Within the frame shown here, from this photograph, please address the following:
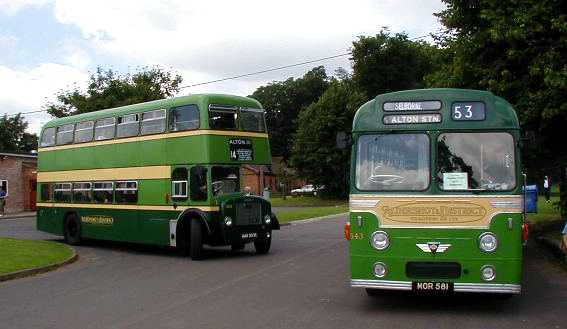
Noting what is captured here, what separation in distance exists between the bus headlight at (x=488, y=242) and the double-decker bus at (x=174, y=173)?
9.07 metres

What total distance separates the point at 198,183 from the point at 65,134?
7328 millimetres

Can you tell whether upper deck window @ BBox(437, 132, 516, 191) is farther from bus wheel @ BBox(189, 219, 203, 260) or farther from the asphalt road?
bus wheel @ BBox(189, 219, 203, 260)

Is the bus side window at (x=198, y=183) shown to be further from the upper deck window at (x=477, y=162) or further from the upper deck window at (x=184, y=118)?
the upper deck window at (x=477, y=162)

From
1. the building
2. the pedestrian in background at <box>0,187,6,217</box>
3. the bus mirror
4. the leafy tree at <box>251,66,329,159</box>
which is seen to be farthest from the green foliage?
the bus mirror

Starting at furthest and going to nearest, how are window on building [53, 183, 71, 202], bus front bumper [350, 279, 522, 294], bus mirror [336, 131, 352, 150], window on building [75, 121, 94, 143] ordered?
window on building [53, 183, 71, 202]
window on building [75, 121, 94, 143]
bus mirror [336, 131, 352, 150]
bus front bumper [350, 279, 522, 294]

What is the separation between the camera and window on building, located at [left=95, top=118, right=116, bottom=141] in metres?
20.2

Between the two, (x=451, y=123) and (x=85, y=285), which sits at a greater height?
(x=451, y=123)

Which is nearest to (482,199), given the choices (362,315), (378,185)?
(378,185)

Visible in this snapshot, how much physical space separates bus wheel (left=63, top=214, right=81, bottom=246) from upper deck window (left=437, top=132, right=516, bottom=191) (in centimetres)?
1541

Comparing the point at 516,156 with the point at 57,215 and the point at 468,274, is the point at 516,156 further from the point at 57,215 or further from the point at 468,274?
the point at 57,215

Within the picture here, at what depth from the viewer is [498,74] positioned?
16.9 meters

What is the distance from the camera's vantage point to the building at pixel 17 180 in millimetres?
43062

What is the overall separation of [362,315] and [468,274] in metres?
1.50

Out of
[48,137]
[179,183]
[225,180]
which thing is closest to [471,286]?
[225,180]
